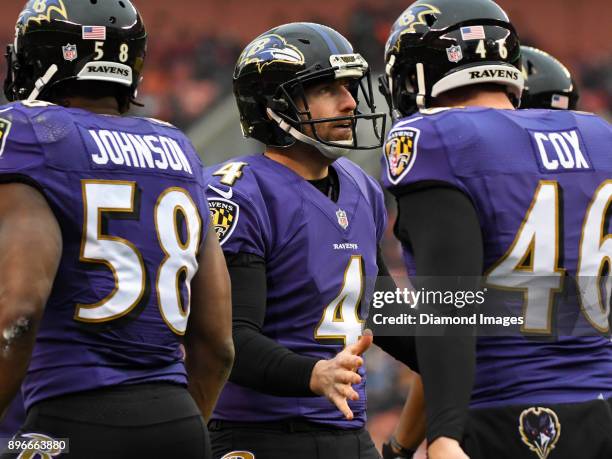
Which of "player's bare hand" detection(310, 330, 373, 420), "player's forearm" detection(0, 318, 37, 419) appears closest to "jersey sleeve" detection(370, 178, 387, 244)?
"player's bare hand" detection(310, 330, 373, 420)

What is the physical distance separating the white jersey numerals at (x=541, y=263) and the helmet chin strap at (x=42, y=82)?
1377 mm

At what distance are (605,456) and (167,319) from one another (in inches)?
48.4

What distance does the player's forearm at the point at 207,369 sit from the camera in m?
3.40

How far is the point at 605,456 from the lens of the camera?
118 inches

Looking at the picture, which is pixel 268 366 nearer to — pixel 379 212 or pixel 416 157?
pixel 416 157

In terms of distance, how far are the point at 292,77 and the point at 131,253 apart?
125 centimetres

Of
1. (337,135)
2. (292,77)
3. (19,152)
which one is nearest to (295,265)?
(337,135)

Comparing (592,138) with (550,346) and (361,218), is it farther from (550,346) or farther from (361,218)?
(361,218)

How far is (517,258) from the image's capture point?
3.09 m

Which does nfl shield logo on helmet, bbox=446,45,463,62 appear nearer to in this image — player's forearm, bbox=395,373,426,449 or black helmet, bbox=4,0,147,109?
black helmet, bbox=4,0,147,109

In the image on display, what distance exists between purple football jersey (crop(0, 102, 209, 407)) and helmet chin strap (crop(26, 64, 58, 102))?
240 mm

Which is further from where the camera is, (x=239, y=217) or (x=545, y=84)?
(x=545, y=84)

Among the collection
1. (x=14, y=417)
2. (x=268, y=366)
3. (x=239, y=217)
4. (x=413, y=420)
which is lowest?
(x=14, y=417)

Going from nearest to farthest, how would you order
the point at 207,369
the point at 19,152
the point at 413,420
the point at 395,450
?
the point at 19,152
the point at 207,369
the point at 413,420
the point at 395,450
